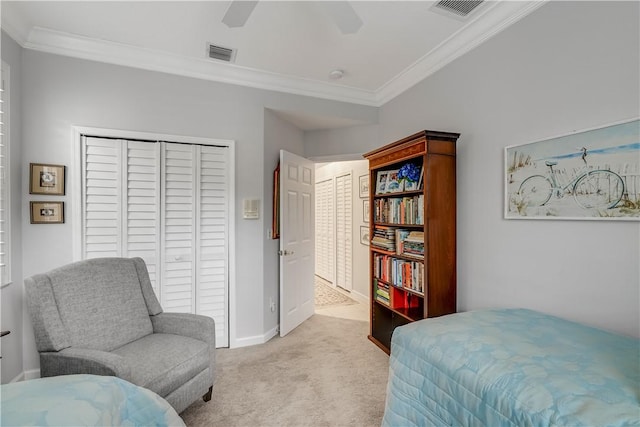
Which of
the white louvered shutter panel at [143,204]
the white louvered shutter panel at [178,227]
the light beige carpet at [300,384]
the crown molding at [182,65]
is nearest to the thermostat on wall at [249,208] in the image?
the white louvered shutter panel at [178,227]

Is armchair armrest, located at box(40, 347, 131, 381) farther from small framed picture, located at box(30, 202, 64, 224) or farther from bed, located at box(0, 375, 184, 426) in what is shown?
small framed picture, located at box(30, 202, 64, 224)

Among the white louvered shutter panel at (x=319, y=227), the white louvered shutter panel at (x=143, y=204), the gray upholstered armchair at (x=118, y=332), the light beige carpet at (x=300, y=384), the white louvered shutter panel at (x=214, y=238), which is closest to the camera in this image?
the gray upholstered armchair at (x=118, y=332)

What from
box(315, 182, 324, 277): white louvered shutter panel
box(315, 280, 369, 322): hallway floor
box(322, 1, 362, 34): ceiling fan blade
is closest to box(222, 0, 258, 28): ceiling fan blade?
box(322, 1, 362, 34): ceiling fan blade

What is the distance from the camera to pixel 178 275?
282 centimetres

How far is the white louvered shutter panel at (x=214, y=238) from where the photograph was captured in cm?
290

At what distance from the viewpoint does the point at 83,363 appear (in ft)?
5.14

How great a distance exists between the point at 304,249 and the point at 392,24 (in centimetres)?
243

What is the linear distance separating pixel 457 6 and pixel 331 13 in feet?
3.14

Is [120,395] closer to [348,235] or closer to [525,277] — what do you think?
[525,277]

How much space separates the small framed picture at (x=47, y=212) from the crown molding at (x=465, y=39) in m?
3.12

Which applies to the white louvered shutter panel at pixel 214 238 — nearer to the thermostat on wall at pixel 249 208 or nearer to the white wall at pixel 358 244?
the thermostat on wall at pixel 249 208

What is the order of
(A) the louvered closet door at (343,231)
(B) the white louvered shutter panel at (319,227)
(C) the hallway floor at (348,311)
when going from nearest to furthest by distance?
(C) the hallway floor at (348,311) → (A) the louvered closet door at (343,231) → (B) the white louvered shutter panel at (319,227)

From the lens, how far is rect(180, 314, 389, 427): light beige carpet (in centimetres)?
193

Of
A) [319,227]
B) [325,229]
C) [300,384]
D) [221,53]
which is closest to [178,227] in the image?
[221,53]
